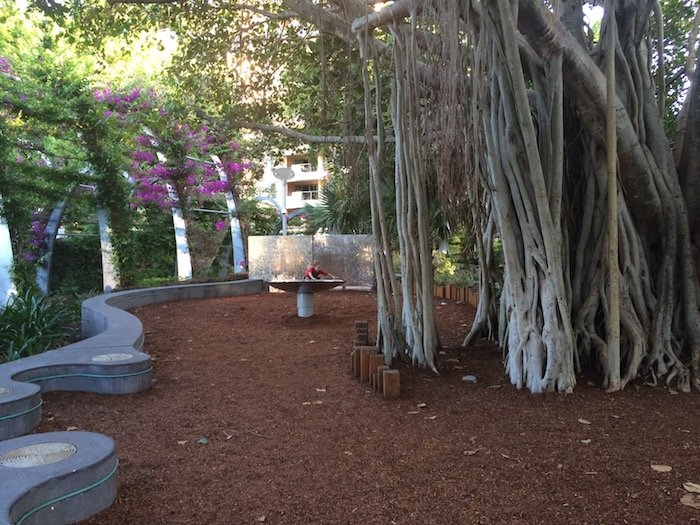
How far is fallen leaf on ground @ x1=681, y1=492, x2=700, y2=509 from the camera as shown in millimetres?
2275

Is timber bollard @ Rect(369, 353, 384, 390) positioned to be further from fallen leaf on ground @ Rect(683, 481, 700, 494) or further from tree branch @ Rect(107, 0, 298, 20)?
tree branch @ Rect(107, 0, 298, 20)

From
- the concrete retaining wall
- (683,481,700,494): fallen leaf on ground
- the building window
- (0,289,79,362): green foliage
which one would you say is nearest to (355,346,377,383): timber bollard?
(683,481,700,494): fallen leaf on ground

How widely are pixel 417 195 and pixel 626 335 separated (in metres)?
1.84

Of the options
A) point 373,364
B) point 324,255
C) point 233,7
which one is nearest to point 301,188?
point 324,255

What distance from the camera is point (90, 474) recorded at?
87.2 inches

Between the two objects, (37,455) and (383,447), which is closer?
(37,455)

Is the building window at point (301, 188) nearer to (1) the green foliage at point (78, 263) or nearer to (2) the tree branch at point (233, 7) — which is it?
(1) the green foliage at point (78, 263)

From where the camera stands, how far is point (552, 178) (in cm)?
392

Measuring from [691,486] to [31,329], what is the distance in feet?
18.2

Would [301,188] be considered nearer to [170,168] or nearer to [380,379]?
[170,168]

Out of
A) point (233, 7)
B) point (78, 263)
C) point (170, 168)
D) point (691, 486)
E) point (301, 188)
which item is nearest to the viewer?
point (691, 486)

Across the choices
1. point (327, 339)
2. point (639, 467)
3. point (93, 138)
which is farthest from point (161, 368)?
point (93, 138)

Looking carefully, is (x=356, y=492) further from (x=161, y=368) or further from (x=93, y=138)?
(x=93, y=138)

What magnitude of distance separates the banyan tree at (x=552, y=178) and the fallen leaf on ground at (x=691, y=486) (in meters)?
1.30
